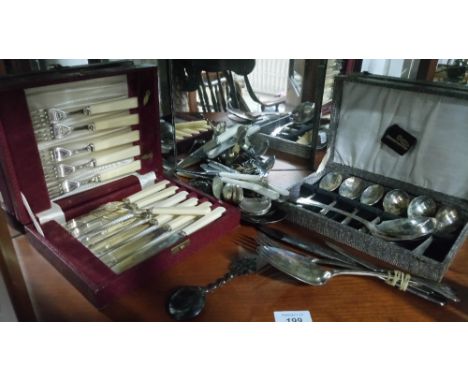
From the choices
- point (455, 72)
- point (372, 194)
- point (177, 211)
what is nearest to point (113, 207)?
point (177, 211)

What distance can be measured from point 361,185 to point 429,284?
11.0 inches

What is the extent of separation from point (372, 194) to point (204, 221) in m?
0.35

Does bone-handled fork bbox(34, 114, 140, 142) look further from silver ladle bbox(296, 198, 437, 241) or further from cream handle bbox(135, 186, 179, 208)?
silver ladle bbox(296, 198, 437, 241)

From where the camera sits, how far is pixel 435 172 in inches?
27.5

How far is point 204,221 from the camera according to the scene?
0.65 meters

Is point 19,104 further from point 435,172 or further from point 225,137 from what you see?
point 435,172

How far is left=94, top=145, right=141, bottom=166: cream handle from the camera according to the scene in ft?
2.36

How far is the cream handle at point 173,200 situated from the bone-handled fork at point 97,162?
0.13 metres

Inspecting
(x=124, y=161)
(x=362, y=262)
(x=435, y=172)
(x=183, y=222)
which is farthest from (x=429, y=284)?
(x=124, y=161)

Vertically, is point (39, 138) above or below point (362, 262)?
above

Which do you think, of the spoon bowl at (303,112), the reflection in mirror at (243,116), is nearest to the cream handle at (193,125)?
the reflection in mirror at (243,116)

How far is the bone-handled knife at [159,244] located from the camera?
55cm

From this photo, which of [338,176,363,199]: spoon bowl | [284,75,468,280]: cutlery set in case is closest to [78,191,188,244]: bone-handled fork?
[284,75,468,280]: cutlery set in case

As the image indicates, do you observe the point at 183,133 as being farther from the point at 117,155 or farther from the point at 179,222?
the point at 179,222
